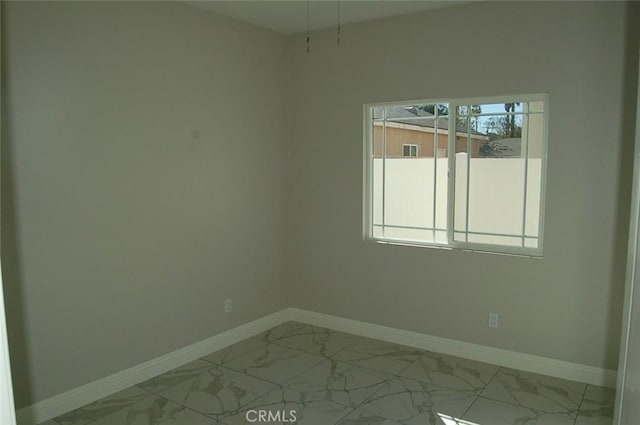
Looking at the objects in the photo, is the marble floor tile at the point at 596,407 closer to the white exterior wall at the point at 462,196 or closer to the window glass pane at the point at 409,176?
the white exterior wall at the point at 462,196

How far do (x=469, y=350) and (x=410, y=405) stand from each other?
947mm

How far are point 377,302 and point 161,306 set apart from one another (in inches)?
70.9

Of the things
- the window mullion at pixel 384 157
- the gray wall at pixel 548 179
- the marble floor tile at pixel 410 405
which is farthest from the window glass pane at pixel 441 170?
the marble floor tile at pixel 410 405

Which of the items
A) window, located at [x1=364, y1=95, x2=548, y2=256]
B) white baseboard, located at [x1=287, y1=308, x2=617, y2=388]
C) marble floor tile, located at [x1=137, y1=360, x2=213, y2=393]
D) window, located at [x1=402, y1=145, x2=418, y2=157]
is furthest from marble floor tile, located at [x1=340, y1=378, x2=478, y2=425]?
window, located at [x1=402, y1=145, x2=418, y2=157]

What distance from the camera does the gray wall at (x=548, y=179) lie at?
3213 millimetres

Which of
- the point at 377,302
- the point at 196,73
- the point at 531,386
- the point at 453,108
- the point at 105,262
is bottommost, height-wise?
the point at 531,386

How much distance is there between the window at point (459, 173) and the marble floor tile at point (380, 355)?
0.89 metres

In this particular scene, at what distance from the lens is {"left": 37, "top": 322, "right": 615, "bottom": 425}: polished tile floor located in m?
2.92

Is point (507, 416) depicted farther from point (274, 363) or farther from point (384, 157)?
point (384, 157)

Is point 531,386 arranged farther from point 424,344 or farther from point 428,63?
point 428,63

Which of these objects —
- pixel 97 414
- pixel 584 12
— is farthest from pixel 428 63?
pixel 97 414

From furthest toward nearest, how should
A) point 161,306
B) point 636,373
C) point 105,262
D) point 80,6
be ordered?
point 161,306 → point 105,262 → point 80,6 → point 636,373

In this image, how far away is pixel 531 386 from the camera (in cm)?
331

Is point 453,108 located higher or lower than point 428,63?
lower
